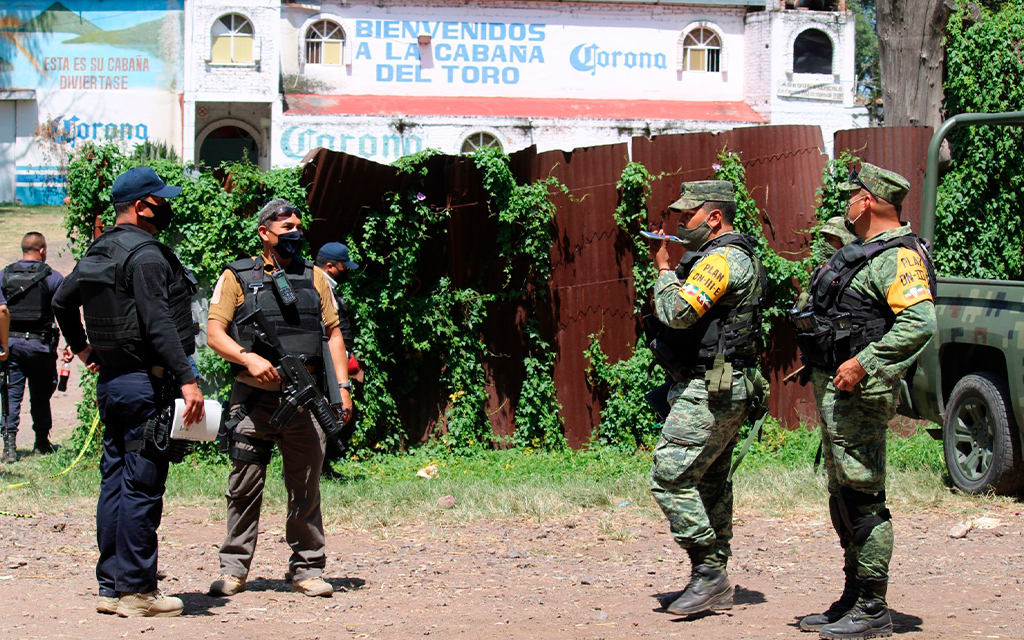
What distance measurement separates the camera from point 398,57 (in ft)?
Answer: 86.6

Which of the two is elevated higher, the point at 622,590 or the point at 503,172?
the point at 503,172

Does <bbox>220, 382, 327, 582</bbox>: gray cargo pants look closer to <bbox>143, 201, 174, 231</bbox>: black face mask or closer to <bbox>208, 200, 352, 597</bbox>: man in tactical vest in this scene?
<bbox>208, 200, 352, 597</bbox>: man in tactical vest

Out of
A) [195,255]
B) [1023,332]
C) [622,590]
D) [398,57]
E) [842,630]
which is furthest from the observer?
[398,57]

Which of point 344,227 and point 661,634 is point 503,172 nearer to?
point 344,227

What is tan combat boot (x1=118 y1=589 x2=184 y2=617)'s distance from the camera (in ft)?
14.9

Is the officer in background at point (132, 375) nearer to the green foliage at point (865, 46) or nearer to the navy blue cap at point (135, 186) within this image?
the navy blue cap at point (135, 186)

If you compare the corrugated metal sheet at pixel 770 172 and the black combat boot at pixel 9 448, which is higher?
the corrugated metal sheet at pixel 770 172

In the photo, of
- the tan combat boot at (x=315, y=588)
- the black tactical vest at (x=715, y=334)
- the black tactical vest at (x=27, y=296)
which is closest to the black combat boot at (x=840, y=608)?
the black tactical vest at (x=715, y=334)

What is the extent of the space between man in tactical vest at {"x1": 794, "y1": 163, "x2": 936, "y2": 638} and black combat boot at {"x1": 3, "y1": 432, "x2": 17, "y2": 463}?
7.07 m

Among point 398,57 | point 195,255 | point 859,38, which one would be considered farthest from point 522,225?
point 859,38

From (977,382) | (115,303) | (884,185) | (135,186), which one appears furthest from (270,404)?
(977,382)

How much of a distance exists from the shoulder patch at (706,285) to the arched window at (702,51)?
961 inches

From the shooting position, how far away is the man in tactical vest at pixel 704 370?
4.51 metres

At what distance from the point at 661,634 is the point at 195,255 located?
529cm
